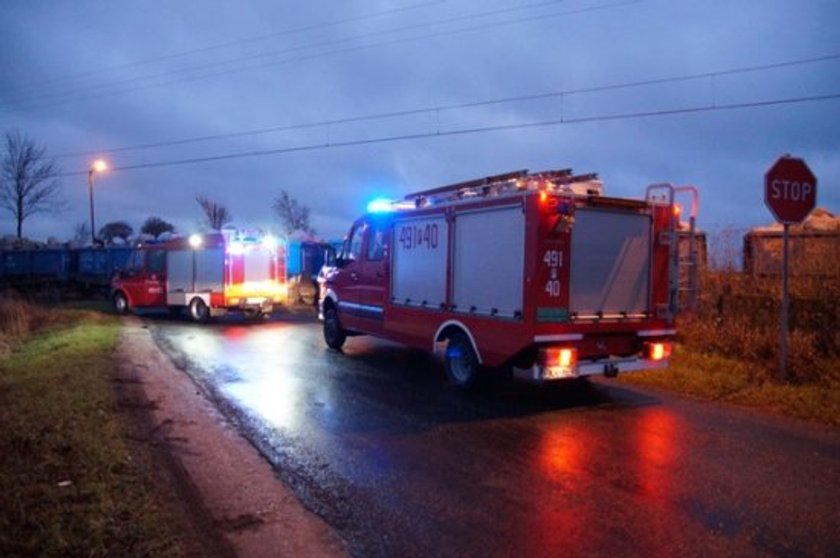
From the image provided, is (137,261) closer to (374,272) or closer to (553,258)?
(374,272)

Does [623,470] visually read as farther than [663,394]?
No

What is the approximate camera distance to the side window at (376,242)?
1209 cm

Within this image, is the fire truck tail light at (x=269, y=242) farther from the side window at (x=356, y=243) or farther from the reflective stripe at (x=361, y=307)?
the side window at (x=356, y=243)

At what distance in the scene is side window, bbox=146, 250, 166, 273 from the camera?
23.3 m

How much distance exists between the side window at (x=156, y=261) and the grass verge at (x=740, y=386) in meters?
17.2

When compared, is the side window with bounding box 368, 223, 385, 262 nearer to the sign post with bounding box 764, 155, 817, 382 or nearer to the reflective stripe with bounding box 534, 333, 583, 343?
the reflective stripe with bounding box 534, 333, 583, 343

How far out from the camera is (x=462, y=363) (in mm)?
9992

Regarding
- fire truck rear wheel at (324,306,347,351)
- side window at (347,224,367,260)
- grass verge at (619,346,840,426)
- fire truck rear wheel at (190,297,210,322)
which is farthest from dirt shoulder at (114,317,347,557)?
fire truck rear wheel at (190,297,210,322)

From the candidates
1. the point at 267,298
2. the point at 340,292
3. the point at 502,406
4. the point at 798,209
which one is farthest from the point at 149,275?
the point at 798,209

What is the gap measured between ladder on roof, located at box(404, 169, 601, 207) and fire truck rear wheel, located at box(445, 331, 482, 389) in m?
2.02

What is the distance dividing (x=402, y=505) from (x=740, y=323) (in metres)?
8.76

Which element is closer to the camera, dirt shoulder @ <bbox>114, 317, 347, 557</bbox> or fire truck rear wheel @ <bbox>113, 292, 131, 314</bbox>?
dirt shoulder @ <bbox>114, 317, 347, 557</bbox>

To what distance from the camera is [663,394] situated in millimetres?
9688

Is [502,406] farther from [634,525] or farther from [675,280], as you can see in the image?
[634,525]
